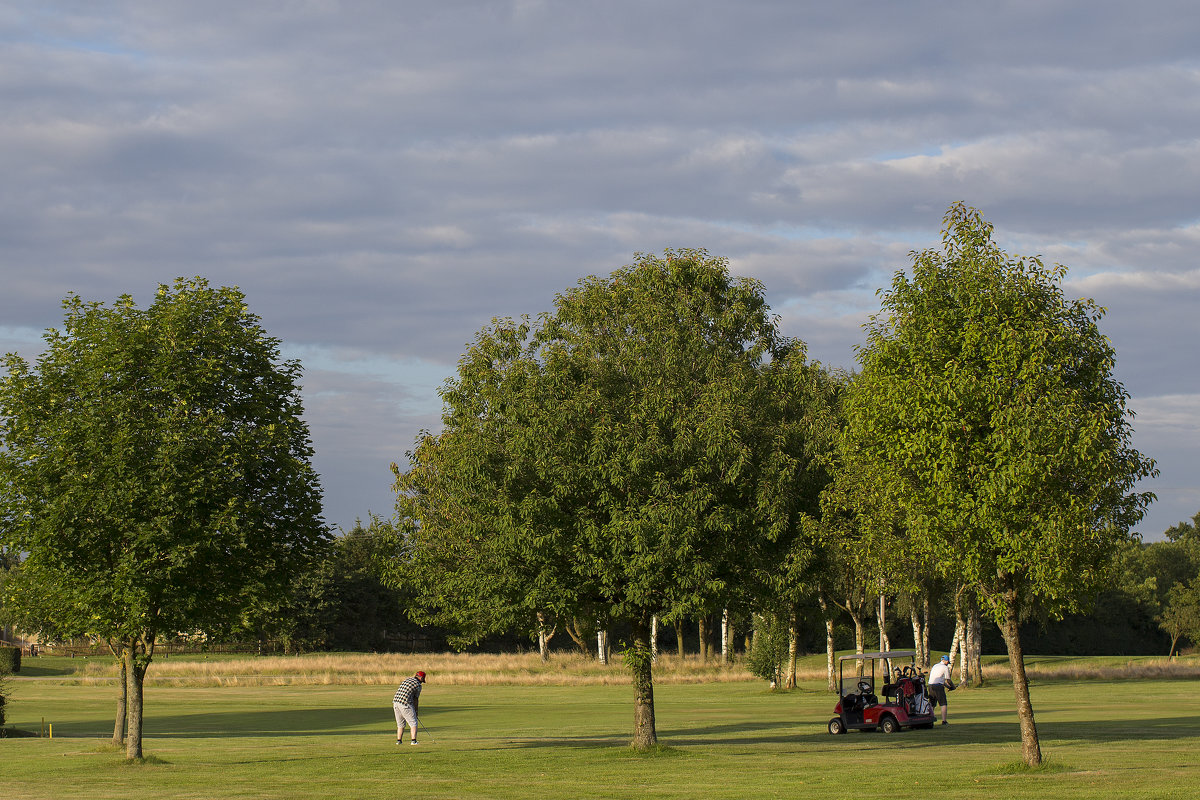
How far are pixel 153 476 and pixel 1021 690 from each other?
17949 mm

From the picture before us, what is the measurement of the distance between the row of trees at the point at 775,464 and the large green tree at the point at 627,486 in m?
0.06

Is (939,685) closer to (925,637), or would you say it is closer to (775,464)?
(775,464)

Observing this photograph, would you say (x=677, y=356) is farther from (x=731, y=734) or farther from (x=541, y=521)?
(x=731, y=734)

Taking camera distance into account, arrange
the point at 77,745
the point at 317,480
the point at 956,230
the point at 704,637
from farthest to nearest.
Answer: the point at 704,637, the point at 77,745, the point at 317,480, the point at 956,230

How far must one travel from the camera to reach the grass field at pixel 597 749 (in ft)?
67.0

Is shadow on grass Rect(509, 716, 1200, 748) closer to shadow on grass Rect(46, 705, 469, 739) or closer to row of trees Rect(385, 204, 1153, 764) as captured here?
row of trees Rect(385, 204, 1153, 764)

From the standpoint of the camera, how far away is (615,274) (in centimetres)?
3828

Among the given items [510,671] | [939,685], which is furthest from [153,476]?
[510,671]

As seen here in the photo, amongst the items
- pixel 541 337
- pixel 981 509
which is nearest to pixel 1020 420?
pixel 981 509

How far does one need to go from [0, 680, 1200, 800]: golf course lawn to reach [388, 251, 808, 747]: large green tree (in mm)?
3710

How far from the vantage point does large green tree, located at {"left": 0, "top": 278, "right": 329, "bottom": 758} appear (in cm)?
2483

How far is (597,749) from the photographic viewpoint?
28.1 metres

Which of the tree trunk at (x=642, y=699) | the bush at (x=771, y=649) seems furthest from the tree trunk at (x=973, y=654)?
the tree trunk at (x=642, y=699)

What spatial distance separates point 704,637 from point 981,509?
186ft
